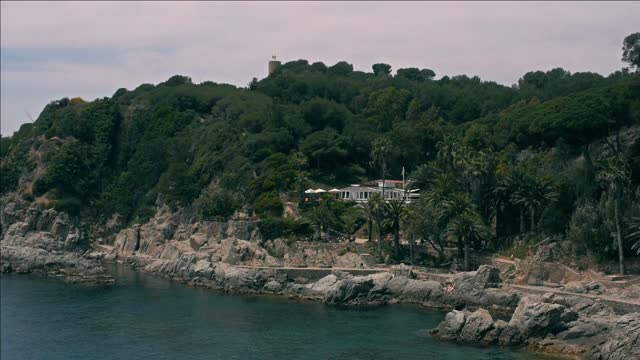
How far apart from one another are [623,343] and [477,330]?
32.8 feet

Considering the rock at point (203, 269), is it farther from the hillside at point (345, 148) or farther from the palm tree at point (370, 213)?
the palm tree at point (370, 213)

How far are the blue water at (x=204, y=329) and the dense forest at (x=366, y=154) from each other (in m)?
13.9

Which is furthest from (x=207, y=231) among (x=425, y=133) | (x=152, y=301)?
(x=425, y=133)

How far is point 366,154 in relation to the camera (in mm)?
113750

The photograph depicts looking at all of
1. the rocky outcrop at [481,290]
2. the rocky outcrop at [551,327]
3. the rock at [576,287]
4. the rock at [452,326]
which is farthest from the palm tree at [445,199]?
the rock at [452,326]


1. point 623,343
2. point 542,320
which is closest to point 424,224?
point 542,320

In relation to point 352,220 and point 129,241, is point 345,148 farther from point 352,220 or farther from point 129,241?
point 129,241

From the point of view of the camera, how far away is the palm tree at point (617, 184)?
69.0 metres

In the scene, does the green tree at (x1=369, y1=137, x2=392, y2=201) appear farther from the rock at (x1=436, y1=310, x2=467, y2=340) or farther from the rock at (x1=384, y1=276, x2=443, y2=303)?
the rock at (x1=436, y1=310, x2=467, y2=340)

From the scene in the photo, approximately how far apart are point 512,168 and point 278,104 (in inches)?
1864

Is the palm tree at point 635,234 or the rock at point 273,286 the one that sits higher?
the palm tree at point 635,234

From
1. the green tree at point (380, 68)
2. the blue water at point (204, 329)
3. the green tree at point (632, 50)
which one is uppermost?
the green tree at point (380, 68)

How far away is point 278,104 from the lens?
12419 cm

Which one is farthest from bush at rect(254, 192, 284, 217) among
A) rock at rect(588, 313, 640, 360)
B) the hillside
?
rock at rect(588, 313, 640, 360)
